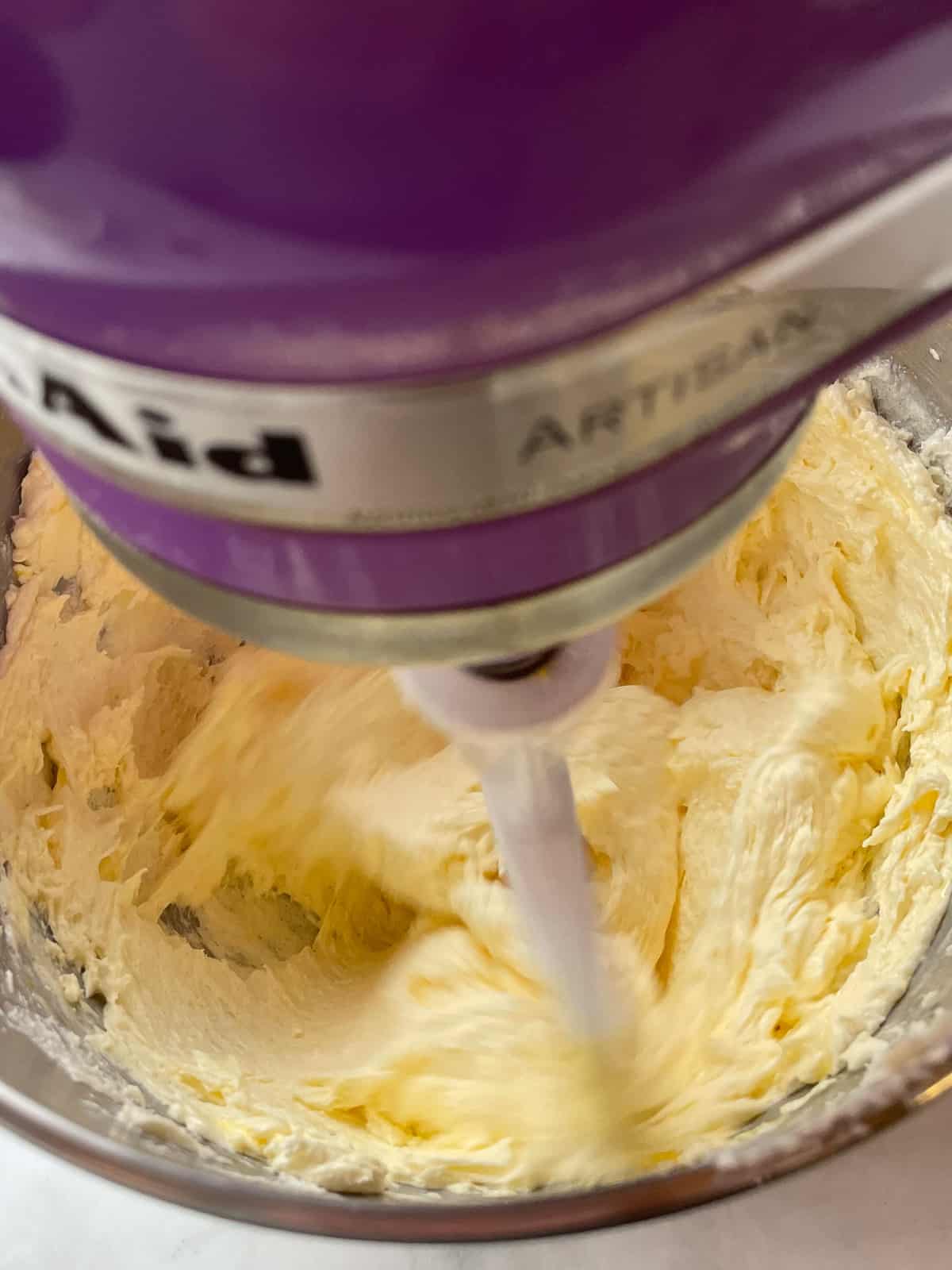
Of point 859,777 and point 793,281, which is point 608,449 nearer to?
point 793,281

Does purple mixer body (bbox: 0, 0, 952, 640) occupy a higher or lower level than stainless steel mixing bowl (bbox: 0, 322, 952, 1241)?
higher

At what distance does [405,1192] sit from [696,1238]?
17cm

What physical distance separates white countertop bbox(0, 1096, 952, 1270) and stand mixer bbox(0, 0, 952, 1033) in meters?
0.48

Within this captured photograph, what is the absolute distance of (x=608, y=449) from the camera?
10.9 inches

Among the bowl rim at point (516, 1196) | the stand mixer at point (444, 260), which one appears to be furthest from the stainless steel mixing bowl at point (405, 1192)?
the stand mixer at point (444, 260)

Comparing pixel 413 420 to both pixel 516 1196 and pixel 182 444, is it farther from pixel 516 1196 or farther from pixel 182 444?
pixel 516 1196

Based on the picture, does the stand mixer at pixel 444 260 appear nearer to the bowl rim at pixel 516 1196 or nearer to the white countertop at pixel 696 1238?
the bowl rim at pixel 516 1196

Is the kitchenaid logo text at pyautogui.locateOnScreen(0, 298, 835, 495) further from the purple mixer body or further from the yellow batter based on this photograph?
the yellow batter

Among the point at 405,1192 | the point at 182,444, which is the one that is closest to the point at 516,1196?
the point at 405,1192

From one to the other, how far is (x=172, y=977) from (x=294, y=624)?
1.82 ft

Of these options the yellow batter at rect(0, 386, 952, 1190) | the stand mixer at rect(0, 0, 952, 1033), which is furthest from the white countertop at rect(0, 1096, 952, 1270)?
the stand mixer at rect(0, 0, 952, 1033)

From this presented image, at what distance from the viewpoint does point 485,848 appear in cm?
91

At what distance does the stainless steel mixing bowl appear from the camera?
460mm

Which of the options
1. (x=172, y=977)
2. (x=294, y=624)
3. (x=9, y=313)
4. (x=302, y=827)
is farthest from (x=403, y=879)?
(x=9, y=313)
